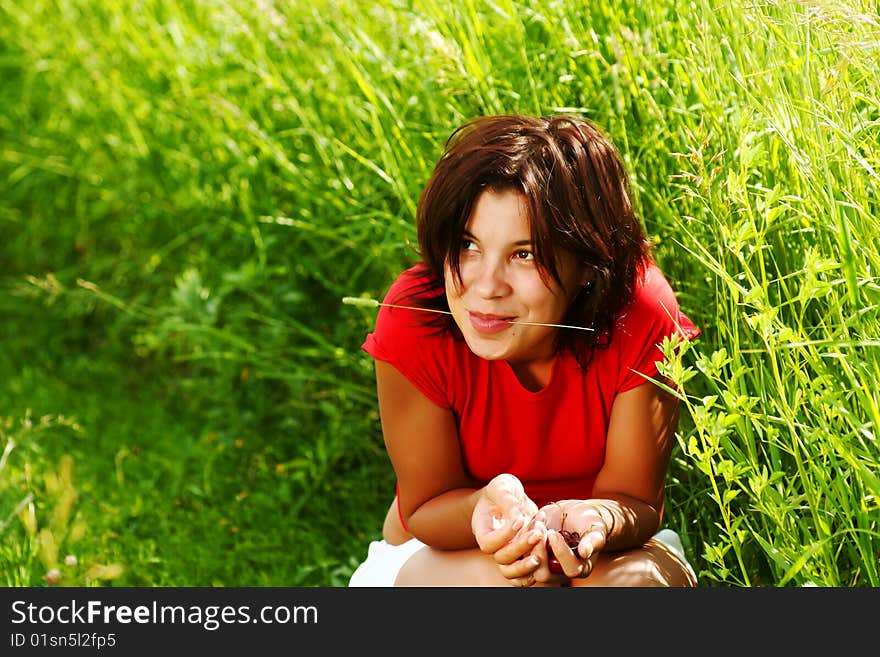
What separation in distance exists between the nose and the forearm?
1.15 ft

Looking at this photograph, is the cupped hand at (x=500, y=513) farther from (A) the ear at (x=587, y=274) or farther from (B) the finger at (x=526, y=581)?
(A) the ear at (x=587, y=274)

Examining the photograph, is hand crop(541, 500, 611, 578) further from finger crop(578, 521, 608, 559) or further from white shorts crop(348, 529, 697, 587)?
white shorts crop(348, 529, 697, 587)

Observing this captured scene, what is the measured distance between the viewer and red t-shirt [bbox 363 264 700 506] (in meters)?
2.04

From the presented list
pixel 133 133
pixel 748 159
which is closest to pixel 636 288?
pixel 748 159

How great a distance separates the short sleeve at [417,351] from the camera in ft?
6.76

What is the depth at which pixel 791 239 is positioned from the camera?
216 cm

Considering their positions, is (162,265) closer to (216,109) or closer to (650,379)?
(216,109)

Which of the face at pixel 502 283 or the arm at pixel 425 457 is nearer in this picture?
the face at pixel 502 283

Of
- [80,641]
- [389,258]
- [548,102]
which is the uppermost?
[548,102]

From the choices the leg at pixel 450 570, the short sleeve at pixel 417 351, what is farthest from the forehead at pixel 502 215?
the leg at pixel 450 570

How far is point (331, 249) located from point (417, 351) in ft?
3.47

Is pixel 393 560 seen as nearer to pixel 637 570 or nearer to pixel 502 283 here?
pixel 637 570

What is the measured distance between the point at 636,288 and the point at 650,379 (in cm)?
23

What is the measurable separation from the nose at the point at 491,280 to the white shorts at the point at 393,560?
55cm
